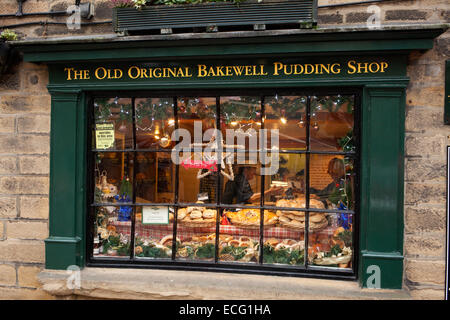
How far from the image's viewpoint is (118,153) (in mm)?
4078

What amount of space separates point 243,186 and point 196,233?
84 cm

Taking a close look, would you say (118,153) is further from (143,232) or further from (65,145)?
(143,232)

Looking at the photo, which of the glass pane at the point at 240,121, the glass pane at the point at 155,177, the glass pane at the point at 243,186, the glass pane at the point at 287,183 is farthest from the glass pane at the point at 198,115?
the glass pane at the point at 287,183

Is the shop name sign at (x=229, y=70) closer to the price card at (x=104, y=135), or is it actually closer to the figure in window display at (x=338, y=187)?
the price card at (x=104, y=135)

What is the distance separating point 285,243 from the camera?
12.8ft

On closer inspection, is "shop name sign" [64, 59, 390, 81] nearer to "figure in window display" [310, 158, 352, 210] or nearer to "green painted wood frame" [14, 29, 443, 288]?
"green painted wood frame" [14, 29, 443, 288]

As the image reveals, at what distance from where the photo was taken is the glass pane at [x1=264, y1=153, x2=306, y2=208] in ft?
12.5

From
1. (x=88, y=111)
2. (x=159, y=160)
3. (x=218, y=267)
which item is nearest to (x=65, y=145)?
(x=88, y=111)

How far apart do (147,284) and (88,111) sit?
220 centimetres

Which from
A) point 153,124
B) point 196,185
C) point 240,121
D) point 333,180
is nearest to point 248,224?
point 196,185

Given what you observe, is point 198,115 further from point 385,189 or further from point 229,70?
point 385,189

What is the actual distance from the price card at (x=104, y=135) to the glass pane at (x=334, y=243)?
8.89 feet

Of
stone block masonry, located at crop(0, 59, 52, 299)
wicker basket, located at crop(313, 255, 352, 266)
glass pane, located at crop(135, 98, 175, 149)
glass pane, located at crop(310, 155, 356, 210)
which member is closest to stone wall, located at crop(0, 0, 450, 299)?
stone block masonry, located at crop(0, 59, 52, 299)

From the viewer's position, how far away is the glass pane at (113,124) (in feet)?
13.3
